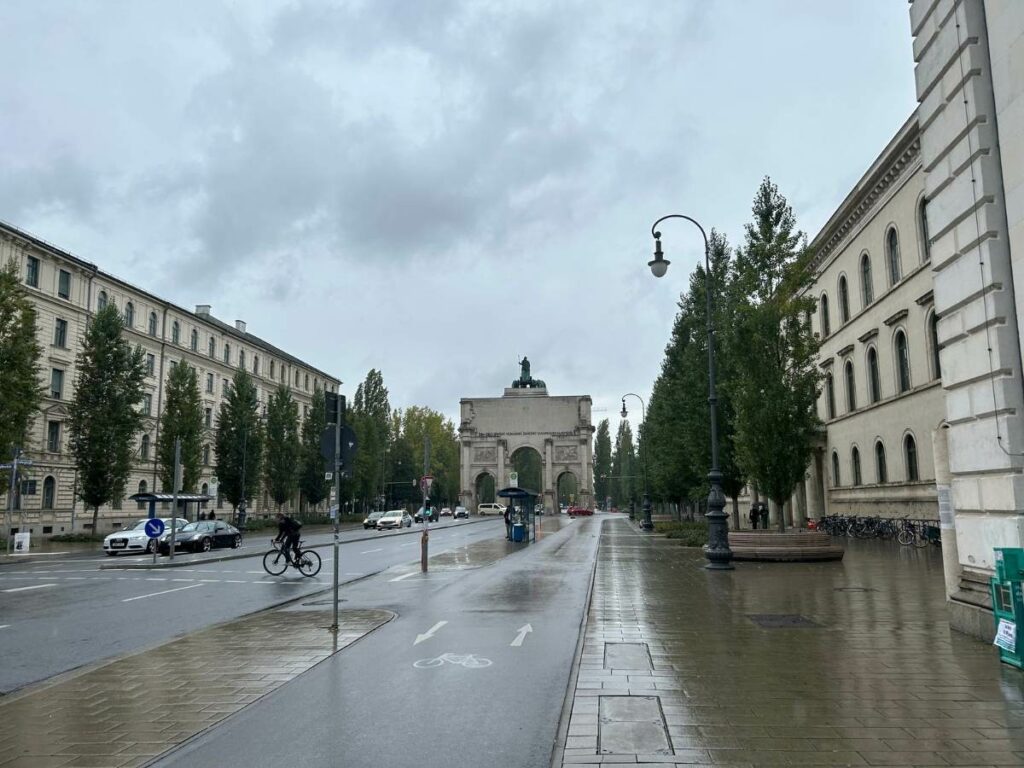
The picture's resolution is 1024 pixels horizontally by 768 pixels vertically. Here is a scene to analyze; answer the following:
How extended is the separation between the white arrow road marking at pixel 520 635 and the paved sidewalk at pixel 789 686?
874 millimetres

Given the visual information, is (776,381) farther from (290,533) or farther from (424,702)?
(424,702)

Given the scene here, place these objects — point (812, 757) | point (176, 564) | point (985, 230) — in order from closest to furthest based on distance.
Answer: point (812, 757) < point (985, 230) < point (176, 564)

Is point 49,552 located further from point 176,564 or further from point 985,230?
point 985,230

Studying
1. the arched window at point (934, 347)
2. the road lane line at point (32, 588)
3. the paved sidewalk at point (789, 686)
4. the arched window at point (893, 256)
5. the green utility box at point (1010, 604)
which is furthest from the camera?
the arched window at point (893, 256)

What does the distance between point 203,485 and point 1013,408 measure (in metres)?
65.1

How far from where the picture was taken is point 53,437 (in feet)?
154

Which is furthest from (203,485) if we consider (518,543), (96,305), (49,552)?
(518,543)

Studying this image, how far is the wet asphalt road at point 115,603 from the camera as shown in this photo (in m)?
9.73

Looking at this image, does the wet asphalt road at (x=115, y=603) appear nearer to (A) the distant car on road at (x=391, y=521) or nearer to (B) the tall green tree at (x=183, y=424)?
(B) the tall green tree at (x=183, y=424)

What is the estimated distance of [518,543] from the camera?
3278 centimetres

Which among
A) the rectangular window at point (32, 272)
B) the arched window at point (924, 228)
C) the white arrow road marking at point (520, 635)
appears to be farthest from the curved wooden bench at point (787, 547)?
the rectangular window at point (32, 272)

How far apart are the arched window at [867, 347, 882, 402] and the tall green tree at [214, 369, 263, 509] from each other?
145 feet

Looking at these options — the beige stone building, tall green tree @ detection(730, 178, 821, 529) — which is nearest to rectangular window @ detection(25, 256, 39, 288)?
the beige stone building

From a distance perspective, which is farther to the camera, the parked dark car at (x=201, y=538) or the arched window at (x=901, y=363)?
the parked dark car at (x=201, y=538)
